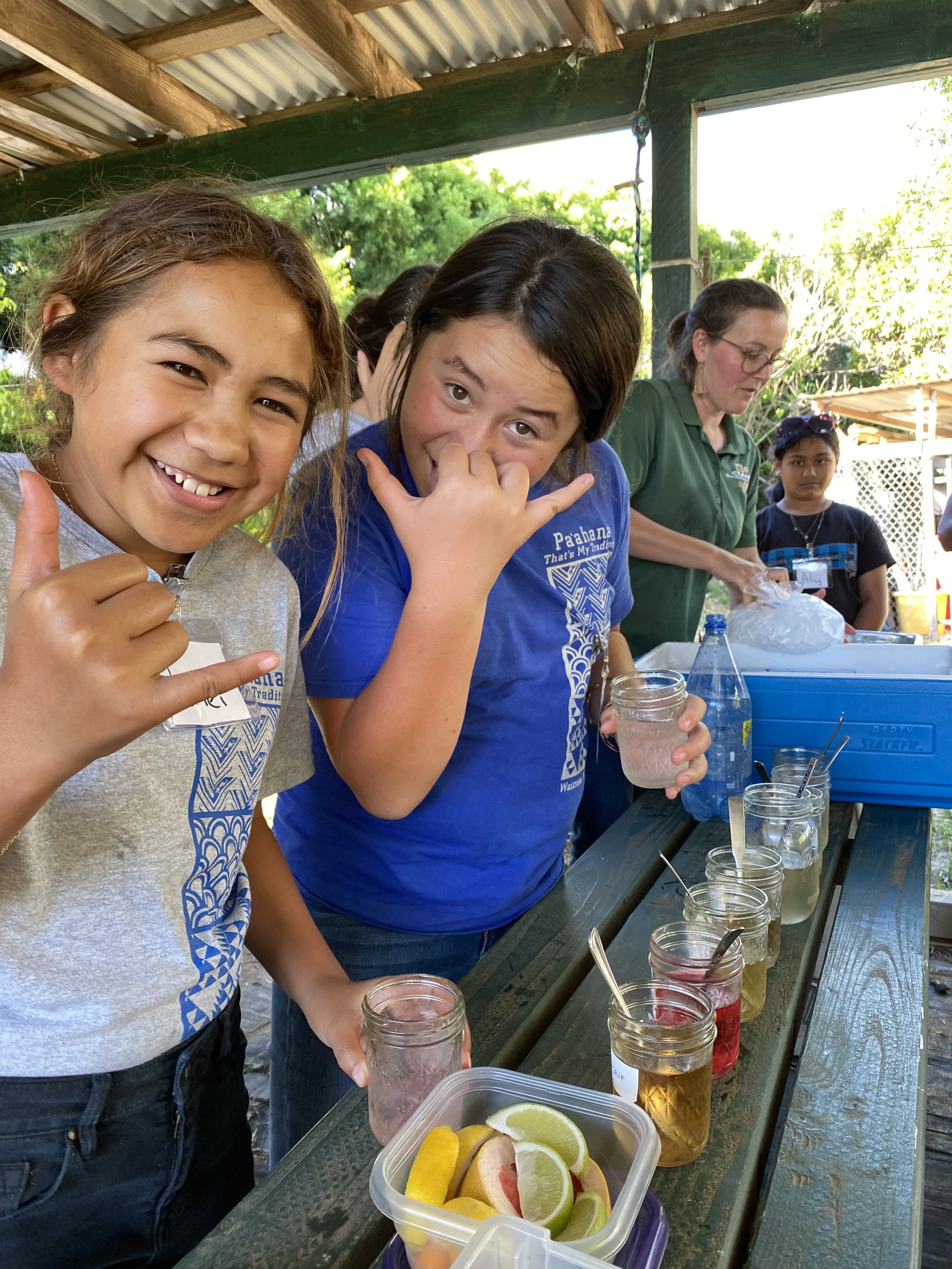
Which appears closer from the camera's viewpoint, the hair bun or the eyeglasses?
the eyeglasses

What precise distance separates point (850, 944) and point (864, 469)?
788 centimetres

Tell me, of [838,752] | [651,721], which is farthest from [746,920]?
[838,752]

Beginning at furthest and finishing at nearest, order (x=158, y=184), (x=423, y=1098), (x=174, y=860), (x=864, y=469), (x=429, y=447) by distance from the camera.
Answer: (x=864, y=469) → (x=429, y=447) → (x=158, y=184) → (x=174, y=860) → (x=423, y=1098)

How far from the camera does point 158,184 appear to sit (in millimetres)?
1175

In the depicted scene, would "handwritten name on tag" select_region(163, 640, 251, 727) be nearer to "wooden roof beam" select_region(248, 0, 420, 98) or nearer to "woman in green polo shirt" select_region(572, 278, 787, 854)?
"woman in green polo shirt" select_region(572, 278, 787, 854)

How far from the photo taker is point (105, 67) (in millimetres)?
3176

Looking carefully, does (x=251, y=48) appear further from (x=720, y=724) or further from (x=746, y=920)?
(x=746, y=920)

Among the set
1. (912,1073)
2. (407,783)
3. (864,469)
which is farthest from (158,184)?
(864,469)

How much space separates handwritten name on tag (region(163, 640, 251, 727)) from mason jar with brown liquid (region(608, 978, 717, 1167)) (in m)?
0.51

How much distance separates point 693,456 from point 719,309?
17.7 inches

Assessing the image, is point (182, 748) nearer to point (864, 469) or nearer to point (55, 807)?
point (55, 807)

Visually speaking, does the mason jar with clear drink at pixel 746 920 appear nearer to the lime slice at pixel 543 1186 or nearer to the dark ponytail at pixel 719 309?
the lime slice at pixel 543 1186

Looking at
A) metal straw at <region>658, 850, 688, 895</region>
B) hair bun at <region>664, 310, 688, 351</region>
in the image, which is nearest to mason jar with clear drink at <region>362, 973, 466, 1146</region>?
metal straw at <region>658, 850, 688, 895</region>

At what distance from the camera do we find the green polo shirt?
276 cm
